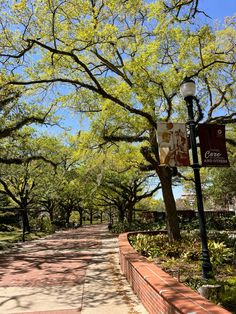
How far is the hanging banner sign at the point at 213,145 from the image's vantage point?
29.3ft

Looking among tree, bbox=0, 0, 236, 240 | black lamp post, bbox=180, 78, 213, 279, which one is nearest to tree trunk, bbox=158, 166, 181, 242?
tree, bbox=0, 0, 236, 240

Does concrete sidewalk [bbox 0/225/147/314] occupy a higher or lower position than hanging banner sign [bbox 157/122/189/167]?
lower

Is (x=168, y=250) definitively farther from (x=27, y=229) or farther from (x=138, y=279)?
(x=27, y=229)

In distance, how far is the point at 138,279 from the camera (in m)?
8.09

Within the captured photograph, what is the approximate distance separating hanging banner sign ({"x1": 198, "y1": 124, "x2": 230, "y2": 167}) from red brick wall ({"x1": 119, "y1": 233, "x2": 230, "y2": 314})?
2759 mm

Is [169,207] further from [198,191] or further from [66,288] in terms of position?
[198,191]

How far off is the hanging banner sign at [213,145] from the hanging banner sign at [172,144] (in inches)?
19.1

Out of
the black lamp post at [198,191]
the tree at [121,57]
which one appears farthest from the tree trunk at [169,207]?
the black lamp post at [198,191]

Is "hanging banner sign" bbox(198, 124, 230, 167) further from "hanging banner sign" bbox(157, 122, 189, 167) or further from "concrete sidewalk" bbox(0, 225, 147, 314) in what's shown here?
"concrete sidewalk" bbox(0, 225, 147, 314)

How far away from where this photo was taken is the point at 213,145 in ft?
29.8

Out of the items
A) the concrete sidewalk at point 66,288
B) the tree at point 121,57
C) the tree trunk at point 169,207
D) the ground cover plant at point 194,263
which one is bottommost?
the concrete sidewalk at point 66,288

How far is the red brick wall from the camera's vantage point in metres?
4.87

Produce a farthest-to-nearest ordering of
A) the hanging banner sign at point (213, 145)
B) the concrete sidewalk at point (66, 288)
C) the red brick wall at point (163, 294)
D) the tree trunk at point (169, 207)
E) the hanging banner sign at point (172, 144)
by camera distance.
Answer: the tree trunk at point (169, 207), the hanging banner sign at point (172, 144), the hanging banner sign at point (213, 145), the concrete sidewalk at point (66, 288), the red brick wall at point (163, 294)

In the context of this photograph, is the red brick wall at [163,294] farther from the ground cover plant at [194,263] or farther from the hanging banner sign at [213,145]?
the hanging banner sign at [213,145]
